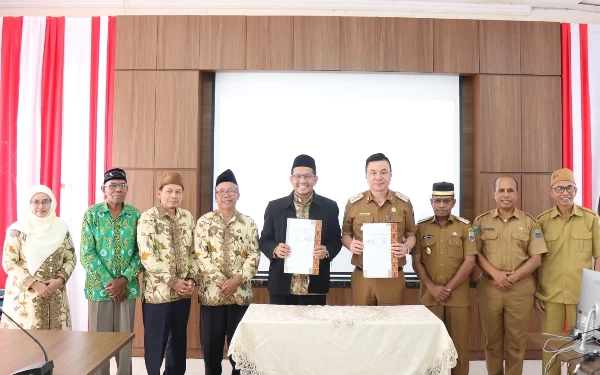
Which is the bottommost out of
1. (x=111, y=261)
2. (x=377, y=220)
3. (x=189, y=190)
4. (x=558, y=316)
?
(x=558, y=316)

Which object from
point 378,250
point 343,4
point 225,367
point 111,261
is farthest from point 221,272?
point 343,4

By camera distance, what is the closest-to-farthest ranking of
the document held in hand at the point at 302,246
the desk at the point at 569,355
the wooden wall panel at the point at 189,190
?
the desk at the point at 569,355 → the document held in hand at the point at 302,246 → the wooden wall panel at the point at 189,190

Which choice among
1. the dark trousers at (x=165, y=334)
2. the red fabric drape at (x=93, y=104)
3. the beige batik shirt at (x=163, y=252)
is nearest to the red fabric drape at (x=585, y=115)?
the beige batik shirt at (x=163, y=252)

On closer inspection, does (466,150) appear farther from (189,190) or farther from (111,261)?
(111,261)

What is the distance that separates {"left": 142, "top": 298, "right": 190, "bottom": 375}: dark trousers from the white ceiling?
10.7 ft

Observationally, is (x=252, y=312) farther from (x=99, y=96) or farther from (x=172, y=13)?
(x=172, y=13)

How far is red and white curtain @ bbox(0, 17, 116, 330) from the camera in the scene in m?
4.61

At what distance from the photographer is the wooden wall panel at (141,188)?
172 inches

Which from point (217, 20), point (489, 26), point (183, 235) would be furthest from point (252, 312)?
point (489, 26)

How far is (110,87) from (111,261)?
7.43 ft

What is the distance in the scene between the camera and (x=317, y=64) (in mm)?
4430

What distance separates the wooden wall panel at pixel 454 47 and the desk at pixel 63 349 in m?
3.79

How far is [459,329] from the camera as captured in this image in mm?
3232

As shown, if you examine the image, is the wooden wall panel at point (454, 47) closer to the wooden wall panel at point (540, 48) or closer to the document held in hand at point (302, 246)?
the wooden wall panel at point (540, 48)
